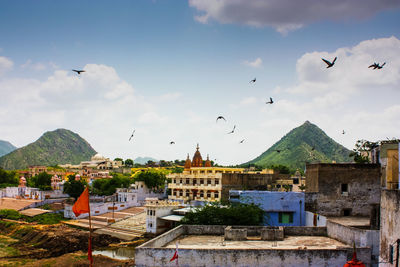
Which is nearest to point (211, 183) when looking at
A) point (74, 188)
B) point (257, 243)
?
point (74, 188)

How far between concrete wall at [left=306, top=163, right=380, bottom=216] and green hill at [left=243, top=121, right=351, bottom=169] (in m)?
80.2

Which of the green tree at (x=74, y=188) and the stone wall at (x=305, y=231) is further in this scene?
the green tree at (x=74, y=188)

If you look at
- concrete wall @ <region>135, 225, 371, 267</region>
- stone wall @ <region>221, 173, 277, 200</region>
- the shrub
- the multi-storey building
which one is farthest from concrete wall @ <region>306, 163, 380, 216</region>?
the shrub

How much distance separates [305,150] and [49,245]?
96.9 m

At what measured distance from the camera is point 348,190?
24.2m

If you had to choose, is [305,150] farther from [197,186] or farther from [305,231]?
[305,231]

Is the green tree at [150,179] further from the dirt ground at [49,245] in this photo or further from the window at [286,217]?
the window at [286,217]

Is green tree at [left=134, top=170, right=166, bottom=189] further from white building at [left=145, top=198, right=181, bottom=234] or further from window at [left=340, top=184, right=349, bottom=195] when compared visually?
window at [left=340, top=184, right=349, bottom=195]

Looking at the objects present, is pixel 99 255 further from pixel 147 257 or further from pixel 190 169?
pixel 190 169

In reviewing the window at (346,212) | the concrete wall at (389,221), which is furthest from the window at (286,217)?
the concrete wall at (389,221)

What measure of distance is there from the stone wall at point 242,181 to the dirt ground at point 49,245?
1154 centimetres

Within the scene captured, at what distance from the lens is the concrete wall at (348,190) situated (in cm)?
2395

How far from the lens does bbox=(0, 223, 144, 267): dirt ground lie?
30.5 m

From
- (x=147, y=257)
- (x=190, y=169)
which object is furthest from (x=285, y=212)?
(x=190, y=169)
